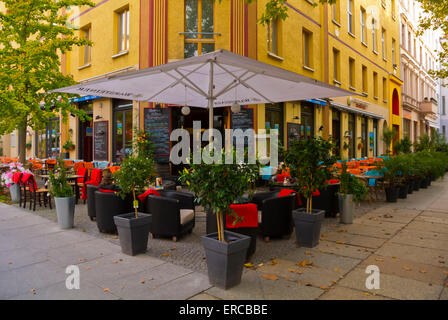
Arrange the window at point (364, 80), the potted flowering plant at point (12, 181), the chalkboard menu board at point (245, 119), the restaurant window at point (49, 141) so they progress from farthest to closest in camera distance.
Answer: the window at point (364, 80)
the restaurant window at point (49, 141)
the chalkboard menu board at point (245, 119)
the potted flowering plant at point (12, 181)

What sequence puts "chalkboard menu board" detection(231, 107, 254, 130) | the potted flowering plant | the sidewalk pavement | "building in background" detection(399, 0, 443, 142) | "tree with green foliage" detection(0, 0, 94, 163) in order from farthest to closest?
"building in background" detection(399, 0, 443, 142) → "chalkboard menu board" detection(231, 107, 254, 130) → "tree with green foliage" detection(0, 0, 94, 163) → the potted flowering plant → the sidewalk pavement

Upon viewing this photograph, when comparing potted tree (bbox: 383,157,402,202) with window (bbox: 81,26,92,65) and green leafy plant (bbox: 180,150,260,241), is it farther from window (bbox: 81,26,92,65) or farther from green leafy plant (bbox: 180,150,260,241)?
window (bbox: 81,26,92,65)

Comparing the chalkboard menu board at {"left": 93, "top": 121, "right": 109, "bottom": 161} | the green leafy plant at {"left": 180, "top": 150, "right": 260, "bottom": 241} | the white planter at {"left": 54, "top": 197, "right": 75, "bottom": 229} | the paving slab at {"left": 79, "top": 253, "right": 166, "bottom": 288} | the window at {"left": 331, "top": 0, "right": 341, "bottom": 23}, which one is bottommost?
the paving slab at {"left": 79, "top": 253, "right": 166, "bottom": 288}

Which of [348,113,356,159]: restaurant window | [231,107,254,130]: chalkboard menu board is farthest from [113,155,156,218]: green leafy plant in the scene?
[348,113,356,159]: restaurant window

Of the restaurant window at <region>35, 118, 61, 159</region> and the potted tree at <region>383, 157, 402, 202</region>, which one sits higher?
the restaurant window at <region>35, 118, 61, 159</region>

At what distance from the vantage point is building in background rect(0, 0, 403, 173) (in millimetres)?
11469

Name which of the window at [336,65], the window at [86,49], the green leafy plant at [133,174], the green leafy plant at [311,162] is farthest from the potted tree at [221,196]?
the window at [336,65]

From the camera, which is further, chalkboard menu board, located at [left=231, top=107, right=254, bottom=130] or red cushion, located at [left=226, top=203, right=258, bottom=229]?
chalkboard menu board, located at [left=231, top=107, right=254, bottom=130]

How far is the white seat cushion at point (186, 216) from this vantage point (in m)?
5.42

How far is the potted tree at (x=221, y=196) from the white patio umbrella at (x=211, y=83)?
5.12 feet

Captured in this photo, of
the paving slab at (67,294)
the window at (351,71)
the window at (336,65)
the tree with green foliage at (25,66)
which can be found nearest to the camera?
the paving slab at (67,294)

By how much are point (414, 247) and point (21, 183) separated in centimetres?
903

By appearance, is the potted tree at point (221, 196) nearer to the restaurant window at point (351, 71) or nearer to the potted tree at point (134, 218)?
the potted tree at point (134, 218)

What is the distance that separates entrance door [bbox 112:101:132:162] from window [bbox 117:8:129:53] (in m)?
2.30
